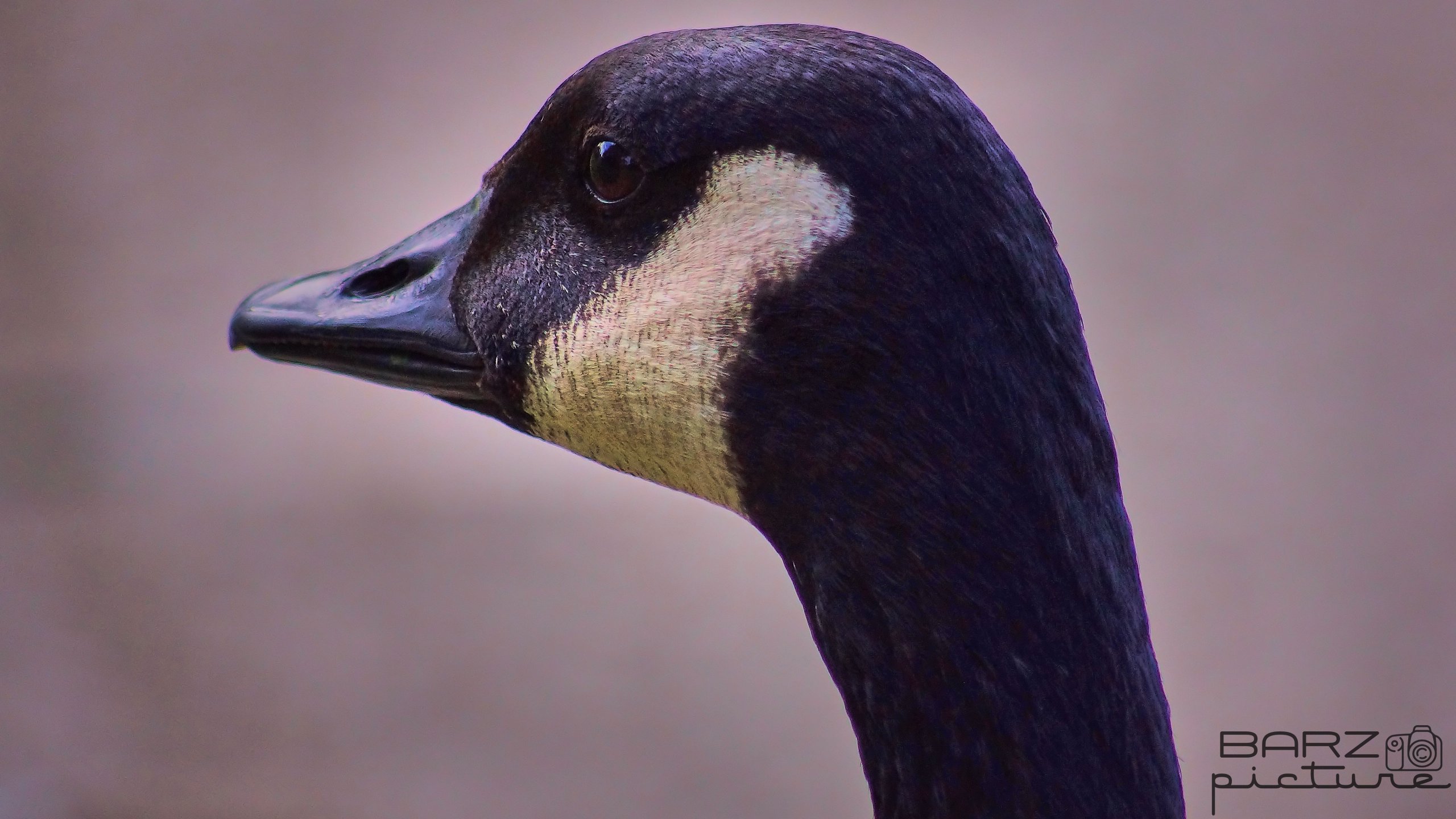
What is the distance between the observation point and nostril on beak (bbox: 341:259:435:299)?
101cm

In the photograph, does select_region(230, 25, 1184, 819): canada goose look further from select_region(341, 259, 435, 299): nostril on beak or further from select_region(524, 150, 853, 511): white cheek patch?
select_region(341, 259, 435, 299): nostril on beak

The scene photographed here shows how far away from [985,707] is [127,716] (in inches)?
104

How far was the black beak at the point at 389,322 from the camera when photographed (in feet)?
3.22

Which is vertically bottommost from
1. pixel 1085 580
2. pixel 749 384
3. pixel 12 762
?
pixel 12 762

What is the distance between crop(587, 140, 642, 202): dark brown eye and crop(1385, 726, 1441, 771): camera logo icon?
247 centimetres

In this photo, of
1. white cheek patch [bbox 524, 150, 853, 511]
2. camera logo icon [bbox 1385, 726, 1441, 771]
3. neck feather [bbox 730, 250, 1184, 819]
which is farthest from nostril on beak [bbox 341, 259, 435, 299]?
camera logo icon [bbox 1385, 726, 1441, 771]

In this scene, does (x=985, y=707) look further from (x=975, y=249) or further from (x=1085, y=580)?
(x=975, y=249)

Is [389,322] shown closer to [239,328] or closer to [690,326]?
[239,328]

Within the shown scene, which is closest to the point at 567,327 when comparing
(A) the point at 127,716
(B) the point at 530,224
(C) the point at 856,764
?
(B) the point at 530,224

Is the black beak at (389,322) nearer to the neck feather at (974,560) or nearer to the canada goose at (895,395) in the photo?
the canada goose at (895,395)

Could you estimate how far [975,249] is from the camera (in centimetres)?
77

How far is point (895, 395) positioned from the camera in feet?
2.54

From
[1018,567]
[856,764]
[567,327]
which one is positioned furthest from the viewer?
[856,764]

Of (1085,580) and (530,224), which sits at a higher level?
(530,224)
